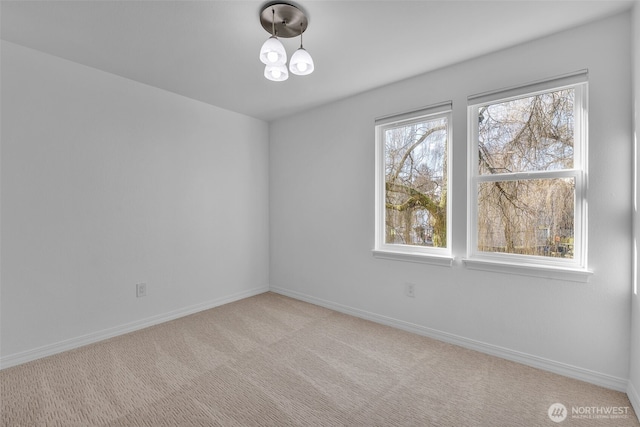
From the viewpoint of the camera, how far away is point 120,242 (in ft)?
9.08

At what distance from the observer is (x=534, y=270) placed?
2143 millimetres

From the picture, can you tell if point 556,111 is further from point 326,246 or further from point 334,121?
point 326,246

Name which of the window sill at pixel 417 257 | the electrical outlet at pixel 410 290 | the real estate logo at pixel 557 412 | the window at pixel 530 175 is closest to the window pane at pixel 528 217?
the window at pixel 530 175

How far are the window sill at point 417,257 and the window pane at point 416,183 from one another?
0.17 m

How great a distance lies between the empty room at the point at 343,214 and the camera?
5.99ft

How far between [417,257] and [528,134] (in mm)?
1329

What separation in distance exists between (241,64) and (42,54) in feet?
5.05

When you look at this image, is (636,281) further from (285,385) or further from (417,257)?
(285,385)

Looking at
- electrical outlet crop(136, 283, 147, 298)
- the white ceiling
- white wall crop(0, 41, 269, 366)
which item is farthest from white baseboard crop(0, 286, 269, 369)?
the white ceiling

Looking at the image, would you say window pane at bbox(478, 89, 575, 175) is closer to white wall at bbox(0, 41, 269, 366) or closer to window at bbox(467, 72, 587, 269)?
window at bbox(467, 72, 587, 269)

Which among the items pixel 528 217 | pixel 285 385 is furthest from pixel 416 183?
pixel 285 385

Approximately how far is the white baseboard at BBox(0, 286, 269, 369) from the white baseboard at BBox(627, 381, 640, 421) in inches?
138

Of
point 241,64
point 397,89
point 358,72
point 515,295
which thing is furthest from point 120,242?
point 515,295

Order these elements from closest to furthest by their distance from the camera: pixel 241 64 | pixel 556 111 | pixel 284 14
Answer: pixel 284 14, pixel 556 111, pixel 241 64
